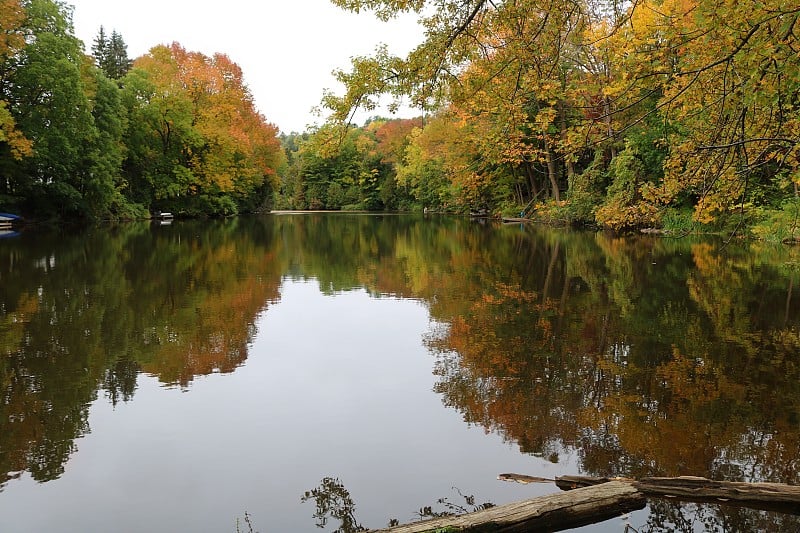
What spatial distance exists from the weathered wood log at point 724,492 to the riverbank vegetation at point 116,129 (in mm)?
28944

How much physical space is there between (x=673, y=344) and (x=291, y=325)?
18.2 ft

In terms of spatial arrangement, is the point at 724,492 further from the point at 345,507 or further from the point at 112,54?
the point at 112,54

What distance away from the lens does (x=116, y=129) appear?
3791 cm

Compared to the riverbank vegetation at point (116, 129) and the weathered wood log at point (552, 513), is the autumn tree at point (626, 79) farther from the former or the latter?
the riverbank vegetation at point (116, 129)

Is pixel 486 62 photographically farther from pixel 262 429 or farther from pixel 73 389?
pixel 73 389

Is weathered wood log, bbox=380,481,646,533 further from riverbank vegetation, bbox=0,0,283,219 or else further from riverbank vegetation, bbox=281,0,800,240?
riverbank vegetation, bbox=0,0,283,219

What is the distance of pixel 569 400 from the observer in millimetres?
6250

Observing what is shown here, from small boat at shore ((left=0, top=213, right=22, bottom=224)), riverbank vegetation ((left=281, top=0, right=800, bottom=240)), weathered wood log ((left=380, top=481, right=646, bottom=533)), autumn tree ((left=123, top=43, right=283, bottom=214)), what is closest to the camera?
weathered wood log ((left=380, top=481, right=646, bottom=533))

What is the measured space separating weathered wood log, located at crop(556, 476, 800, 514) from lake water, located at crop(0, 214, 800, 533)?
10 centimetres

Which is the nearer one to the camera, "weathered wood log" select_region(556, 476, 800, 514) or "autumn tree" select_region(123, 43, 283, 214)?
"weathered wood log" select_region(556, 476, 800, 514)

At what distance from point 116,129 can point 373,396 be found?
120ft

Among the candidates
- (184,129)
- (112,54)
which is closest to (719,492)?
(184,129)

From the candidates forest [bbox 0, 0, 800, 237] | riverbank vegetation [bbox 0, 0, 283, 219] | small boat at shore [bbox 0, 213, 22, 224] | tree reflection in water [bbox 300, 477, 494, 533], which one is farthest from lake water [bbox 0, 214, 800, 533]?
riverbank vegetation [bbox 0, 0, 283, 219]

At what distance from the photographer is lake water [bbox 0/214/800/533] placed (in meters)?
4.38
